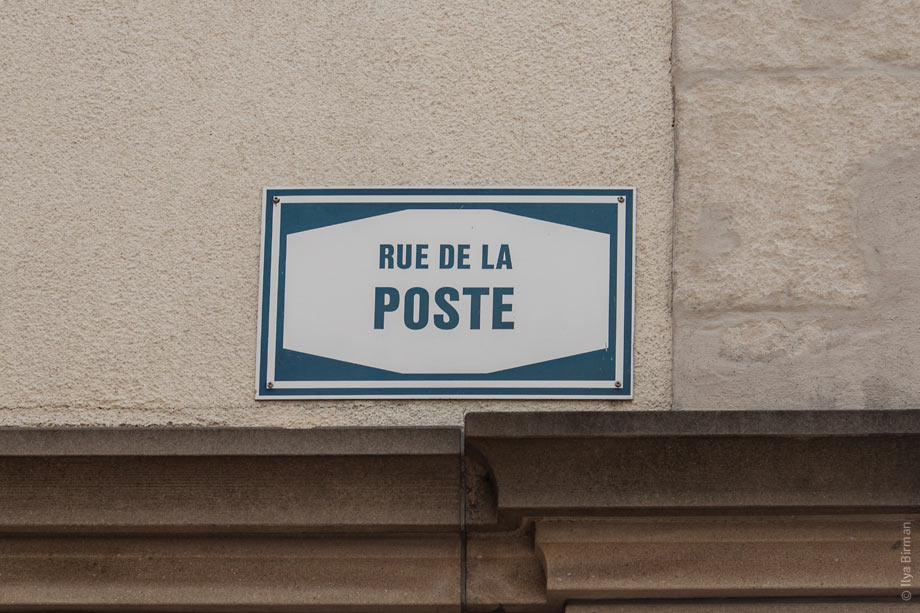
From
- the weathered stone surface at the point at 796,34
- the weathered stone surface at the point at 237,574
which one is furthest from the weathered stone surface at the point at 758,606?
the weathered stone surface at the point at 796,34

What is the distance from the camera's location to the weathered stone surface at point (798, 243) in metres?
2.87

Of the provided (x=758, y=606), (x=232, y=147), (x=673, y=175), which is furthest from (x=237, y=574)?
(x=673, y=175)

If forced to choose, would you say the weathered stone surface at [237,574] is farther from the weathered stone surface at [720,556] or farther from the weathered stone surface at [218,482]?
the weathered stone surface at [720,556]

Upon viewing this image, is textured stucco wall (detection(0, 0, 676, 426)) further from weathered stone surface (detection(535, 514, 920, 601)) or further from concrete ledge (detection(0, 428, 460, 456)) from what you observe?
weathered stone surface (detection(535, 514, 920, 601))

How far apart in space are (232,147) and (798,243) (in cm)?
136

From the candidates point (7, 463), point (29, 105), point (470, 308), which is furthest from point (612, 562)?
point (29, 105)

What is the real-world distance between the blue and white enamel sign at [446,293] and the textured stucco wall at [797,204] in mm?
192

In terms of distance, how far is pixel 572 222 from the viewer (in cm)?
297

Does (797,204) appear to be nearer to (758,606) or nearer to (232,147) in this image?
(758,606)

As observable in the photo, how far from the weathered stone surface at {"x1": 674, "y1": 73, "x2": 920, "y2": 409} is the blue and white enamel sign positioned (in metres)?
0.18

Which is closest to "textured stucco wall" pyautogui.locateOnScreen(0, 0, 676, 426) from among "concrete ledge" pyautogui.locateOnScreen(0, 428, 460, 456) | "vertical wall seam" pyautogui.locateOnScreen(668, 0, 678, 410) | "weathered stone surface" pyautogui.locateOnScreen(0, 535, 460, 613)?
"vertical wall seam" pyautogui.locateOnScreen(668, 0, 678, 410)

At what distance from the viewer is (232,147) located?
3.08 metres

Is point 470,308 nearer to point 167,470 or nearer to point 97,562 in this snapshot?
point 167,470

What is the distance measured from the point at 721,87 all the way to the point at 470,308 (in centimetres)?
80
